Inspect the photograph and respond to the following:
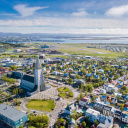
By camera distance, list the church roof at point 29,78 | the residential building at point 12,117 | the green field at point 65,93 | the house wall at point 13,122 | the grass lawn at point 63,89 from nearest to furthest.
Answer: the house wall at point 13,122
the residential building at point 12,117
the green field at point 65,93
the church roof at point 29,78
the grass lawn at point 63,89

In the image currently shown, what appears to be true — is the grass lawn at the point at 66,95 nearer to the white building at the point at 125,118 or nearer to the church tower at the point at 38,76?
the church tower at the point at 38,76

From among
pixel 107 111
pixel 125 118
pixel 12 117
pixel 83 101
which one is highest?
pixel 12 117

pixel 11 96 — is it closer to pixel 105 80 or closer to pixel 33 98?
pixel 33 98

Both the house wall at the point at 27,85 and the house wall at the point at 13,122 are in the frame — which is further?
the house wall at the point at 27,85

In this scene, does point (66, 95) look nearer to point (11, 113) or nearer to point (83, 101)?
point (83, 101)

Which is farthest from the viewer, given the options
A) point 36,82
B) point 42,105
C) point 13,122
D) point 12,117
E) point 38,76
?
point 36,82

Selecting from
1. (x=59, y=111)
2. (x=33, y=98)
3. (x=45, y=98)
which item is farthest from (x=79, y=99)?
(x=33, y=98)

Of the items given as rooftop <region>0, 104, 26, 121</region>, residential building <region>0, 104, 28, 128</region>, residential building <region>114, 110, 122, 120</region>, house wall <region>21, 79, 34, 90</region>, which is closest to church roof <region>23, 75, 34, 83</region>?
house wall <region>21, 79, 34, 90</region>

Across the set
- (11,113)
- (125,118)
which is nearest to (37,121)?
(11,113)

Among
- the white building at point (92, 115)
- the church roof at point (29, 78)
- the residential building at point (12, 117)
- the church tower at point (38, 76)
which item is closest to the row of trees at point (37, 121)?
the residential building at point (12, 117)
